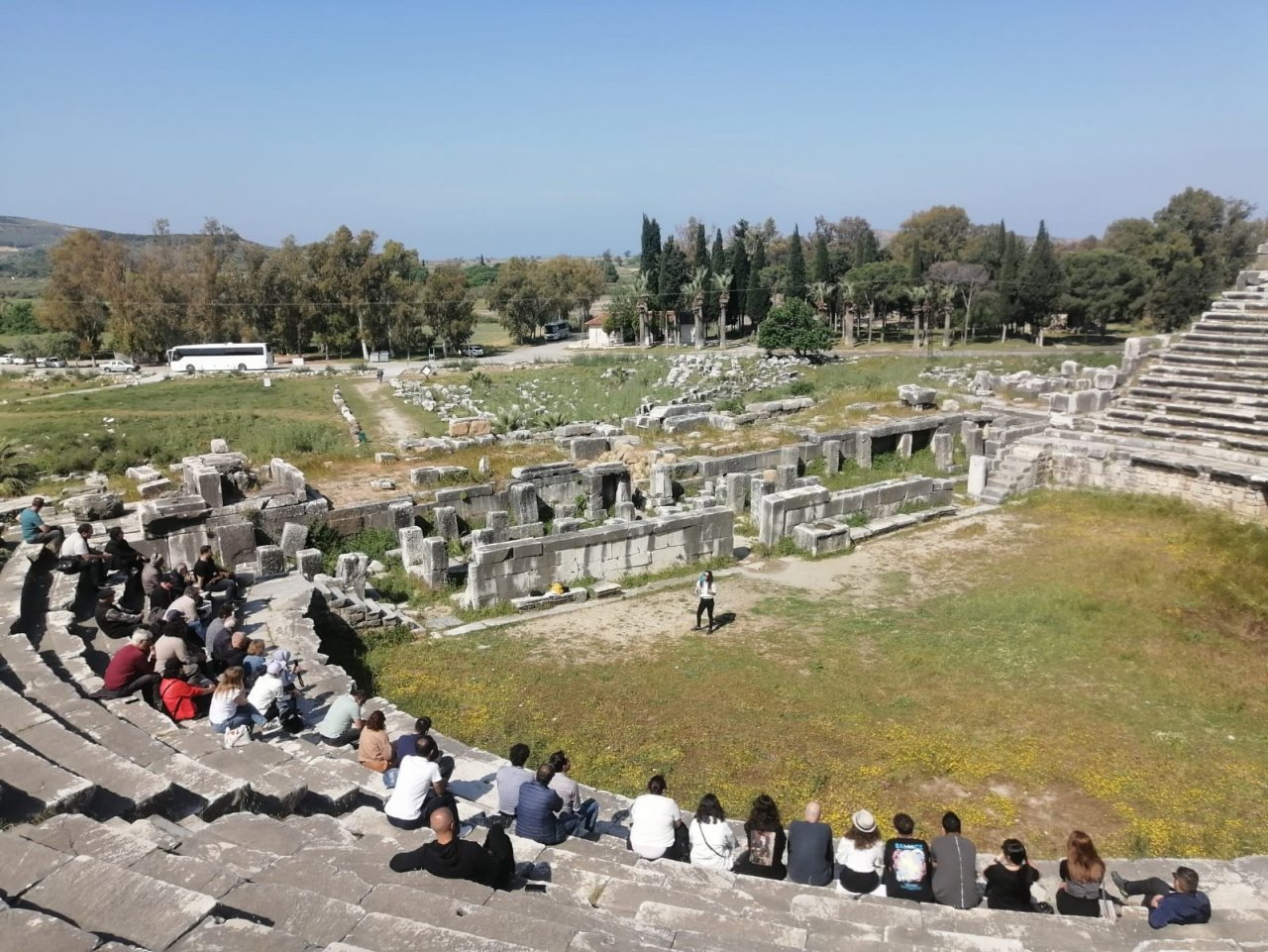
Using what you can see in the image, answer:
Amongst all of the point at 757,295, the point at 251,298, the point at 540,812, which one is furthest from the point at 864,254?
the point at 540,812

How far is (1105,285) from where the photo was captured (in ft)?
206

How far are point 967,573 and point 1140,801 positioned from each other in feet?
28.5

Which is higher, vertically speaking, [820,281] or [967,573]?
[820,281]

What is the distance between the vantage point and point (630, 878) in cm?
739

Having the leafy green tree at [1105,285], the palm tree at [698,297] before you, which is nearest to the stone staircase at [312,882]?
the leafy green tree at [1105,285]

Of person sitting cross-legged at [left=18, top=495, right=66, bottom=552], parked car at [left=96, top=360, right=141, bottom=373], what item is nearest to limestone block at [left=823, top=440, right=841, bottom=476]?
person sitting cross-legged at [left=18, top=495, right=66, bottom=552]

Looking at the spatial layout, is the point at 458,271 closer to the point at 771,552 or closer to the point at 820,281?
the point at 820,281

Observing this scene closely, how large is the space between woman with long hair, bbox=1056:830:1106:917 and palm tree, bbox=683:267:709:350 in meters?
67.1

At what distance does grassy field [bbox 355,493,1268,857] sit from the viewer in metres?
10.4

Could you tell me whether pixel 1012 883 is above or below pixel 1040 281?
below

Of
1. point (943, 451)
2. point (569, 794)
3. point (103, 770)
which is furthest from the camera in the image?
point (943, 451)

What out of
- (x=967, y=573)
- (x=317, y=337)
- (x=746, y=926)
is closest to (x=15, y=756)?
(x=746, y=926)

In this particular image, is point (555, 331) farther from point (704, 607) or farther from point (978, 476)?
point (704, 607)

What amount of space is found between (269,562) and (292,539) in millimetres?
1623
